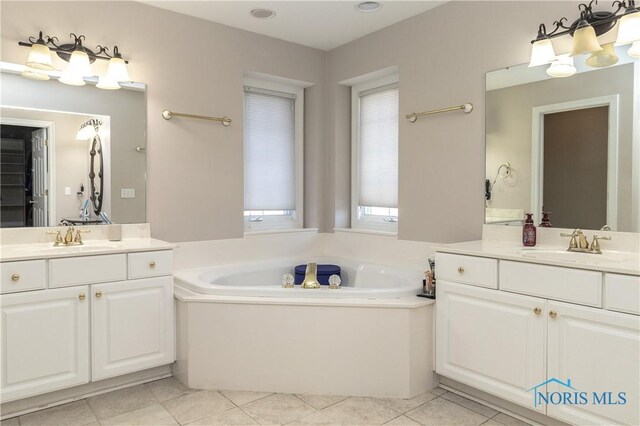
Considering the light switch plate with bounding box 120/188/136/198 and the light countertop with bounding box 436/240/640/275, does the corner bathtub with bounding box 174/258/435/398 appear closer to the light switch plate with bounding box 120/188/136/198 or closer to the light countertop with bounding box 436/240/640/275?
the light countertop with bounding box 436/240/640/275

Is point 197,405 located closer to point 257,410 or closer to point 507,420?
point 257,410

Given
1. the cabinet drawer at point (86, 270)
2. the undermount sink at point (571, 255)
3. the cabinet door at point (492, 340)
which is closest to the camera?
the undermount sink at point (571, 255)

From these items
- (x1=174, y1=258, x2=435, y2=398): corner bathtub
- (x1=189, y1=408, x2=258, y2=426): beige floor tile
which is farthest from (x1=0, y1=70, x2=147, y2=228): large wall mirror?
(x1=189, y1=408, x2=258, y2=426): beige floor tile

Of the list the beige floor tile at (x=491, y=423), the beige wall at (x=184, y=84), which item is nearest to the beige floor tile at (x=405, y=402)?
the beige floor tile at (x=491, y=423)

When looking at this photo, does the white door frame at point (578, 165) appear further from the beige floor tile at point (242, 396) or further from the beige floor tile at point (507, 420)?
the beige floor tile at point (242, 396)

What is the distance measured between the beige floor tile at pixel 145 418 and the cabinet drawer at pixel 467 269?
160 centimetres

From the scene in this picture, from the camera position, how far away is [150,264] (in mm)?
2600

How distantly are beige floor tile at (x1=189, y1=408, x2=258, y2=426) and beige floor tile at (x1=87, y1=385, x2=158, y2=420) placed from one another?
0.39 metres

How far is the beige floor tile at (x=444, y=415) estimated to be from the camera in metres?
2.23

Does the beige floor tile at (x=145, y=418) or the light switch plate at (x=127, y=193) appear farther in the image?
the light switch plate at (x=127, y=193)

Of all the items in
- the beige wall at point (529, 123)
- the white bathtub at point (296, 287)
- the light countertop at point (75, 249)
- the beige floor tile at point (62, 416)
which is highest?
the beige wall at point (529, 123)

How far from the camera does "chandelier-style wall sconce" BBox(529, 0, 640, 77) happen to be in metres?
2.06

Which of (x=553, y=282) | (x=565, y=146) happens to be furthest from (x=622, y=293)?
(x=565, y=146)

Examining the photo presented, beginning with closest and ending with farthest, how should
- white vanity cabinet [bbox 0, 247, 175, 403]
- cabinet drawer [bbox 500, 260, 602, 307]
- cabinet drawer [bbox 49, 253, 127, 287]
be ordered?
cabinet drawer [bbox 500, 260, 602, 307]
white vanity cabinet [bbox 0, 247, 175, 403]
cabinet drawer [bbox 49, 253, 127, 287]
